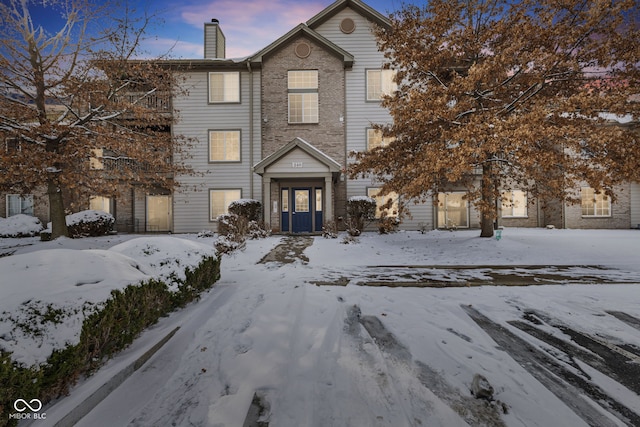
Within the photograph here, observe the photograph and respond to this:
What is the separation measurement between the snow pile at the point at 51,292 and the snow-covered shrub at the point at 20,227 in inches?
665

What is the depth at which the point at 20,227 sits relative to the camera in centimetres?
1444

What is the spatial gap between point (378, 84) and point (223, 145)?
960cm

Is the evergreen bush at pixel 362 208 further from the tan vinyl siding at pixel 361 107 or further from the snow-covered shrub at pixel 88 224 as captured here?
the snow-covered shrub at pixel 88 224

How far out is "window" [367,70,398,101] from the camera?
50.4 feet

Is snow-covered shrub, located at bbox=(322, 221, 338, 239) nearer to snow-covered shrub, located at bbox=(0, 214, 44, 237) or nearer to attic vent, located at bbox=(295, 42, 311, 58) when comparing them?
attic vent, located at bbox=(295, 42, 311, 58)

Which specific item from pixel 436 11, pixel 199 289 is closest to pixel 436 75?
pixel 436 11

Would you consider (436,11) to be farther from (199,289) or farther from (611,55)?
(199,289)

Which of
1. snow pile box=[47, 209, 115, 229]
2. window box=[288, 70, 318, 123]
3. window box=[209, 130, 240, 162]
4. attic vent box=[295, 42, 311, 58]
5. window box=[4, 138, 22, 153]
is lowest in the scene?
snow pile box=[47, 209, 115, 229]

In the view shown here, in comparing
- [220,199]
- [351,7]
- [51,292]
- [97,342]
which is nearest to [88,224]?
[220,199]

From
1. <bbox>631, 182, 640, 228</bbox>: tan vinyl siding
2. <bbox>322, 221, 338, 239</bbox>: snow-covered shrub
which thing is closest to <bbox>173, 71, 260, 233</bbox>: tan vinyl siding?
<bbox>322, 221, 338, 239</bbox>: snow-covered shrub

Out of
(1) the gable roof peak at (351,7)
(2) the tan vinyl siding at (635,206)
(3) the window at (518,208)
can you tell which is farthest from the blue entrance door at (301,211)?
(2) the tan vinyl siding at (635,206)

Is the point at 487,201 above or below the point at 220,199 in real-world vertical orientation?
below

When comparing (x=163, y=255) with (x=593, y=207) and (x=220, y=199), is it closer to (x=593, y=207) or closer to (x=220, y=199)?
(x=220, y=199)

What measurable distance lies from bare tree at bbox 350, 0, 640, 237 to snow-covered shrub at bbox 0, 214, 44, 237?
17.7 m
